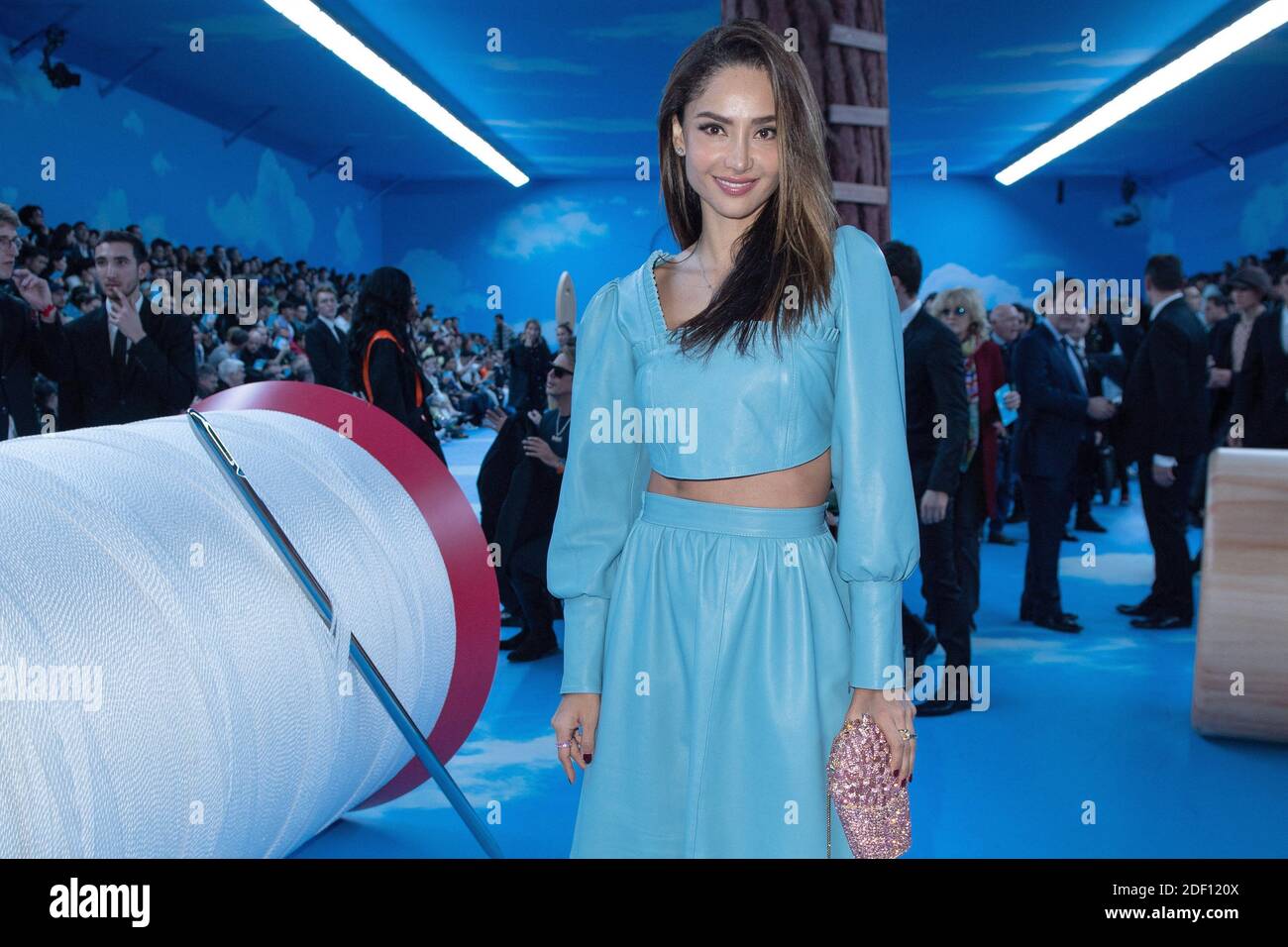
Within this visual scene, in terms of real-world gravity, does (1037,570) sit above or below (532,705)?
above

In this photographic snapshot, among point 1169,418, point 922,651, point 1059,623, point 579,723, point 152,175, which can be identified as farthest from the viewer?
point 152,175

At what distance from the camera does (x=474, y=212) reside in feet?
69.3

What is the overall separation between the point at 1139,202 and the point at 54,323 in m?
19.9

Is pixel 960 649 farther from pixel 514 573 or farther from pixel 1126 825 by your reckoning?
pixel 514 573

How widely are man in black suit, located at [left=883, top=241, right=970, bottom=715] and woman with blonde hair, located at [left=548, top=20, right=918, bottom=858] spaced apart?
2.48m

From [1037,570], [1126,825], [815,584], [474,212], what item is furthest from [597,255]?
[815,584]

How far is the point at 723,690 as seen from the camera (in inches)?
66.4

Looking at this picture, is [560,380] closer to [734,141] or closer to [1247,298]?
[734,141]

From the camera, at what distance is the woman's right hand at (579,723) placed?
1.80 m

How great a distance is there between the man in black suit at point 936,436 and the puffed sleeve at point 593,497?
2476mm

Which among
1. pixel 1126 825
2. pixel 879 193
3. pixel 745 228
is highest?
pixel 879 193

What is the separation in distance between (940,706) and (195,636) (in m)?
3.07

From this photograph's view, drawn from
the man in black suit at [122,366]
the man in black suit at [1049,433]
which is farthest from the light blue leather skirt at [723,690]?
the man in black suit at [1049,433]

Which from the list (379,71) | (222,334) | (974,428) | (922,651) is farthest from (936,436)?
(379,71)
